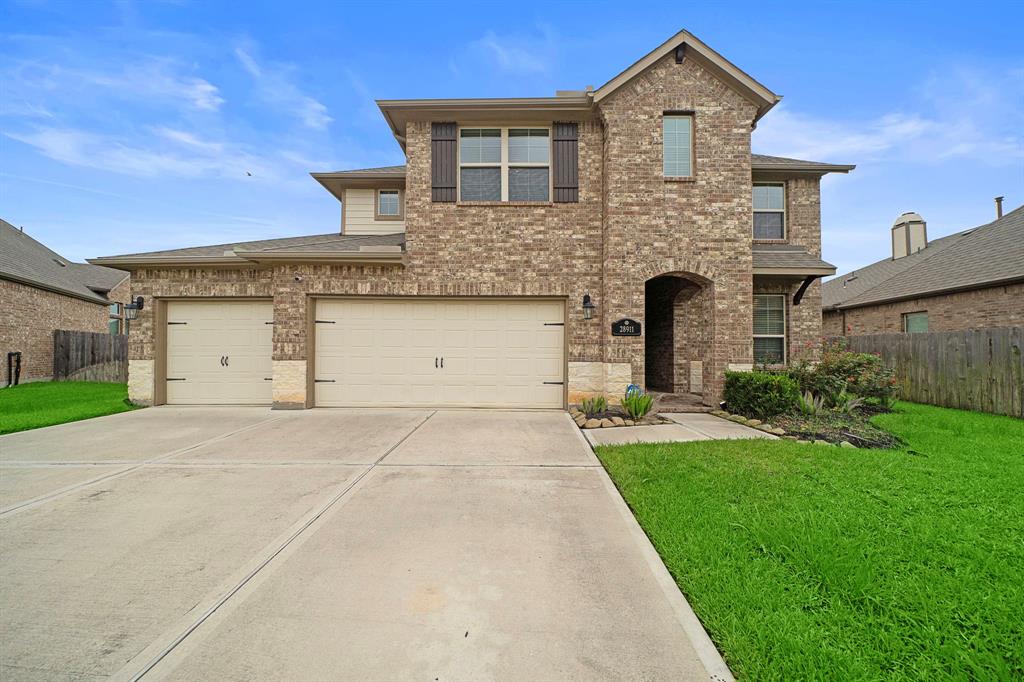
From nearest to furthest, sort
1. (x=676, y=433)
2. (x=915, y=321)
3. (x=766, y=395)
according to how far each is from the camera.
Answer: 1. (x=676, y=433)
2. (x=766, y=395)
3. (x=915, y=321)

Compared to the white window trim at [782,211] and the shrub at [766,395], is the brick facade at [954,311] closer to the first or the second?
the white window trim at [782,211]

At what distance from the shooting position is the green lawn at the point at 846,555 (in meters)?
1.96

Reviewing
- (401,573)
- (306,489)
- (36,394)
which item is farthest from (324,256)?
(36,394)

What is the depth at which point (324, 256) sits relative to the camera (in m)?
8.86

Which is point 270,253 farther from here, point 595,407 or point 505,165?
point 595,407

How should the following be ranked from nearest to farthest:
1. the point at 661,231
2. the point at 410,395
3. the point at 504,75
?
1. the point at 661,231
2. the point at 410,395
3. the point at 504,75

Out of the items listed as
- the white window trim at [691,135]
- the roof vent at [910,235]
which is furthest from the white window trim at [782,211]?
the roof vent at [910,235]

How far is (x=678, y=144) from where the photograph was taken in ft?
29.0

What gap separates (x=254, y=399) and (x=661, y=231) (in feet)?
31.8

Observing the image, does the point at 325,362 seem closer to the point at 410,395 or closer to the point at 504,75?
the point at 410,395

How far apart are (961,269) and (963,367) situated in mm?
7076

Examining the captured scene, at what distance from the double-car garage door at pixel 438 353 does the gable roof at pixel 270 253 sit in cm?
103

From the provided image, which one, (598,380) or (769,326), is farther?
(769,326)

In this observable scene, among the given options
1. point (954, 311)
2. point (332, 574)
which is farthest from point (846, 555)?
point (954, 311)
